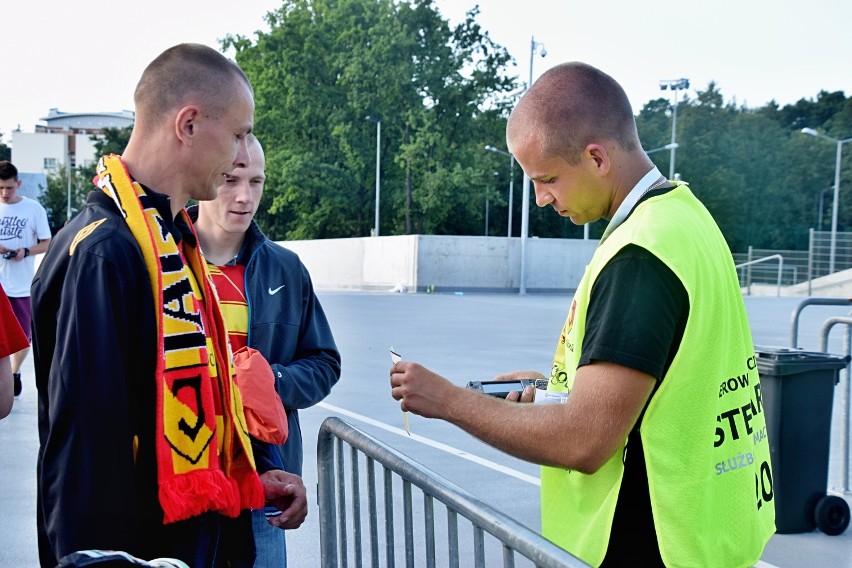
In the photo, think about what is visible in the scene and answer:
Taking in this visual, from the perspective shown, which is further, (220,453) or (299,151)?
(299,151)

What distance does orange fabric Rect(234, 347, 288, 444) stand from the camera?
8.55 feet

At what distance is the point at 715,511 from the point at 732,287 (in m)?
0.51

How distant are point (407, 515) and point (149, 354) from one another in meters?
0.87

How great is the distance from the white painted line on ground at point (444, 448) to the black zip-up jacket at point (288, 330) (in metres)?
3.22

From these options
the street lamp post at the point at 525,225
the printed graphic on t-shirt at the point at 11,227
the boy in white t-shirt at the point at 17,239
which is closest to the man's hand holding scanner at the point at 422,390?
the boy in white t-shirt at the point at 17,239

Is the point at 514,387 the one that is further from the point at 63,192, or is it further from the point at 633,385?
the point at 63,192

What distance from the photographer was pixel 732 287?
201 cm

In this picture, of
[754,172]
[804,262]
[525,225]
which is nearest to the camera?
[525,225]

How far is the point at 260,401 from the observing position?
264 centimetres

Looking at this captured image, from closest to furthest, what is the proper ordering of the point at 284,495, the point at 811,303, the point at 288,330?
the point at 284,495 < the point at 288,330 < the point at 811,303

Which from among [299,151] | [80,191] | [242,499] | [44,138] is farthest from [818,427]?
[44,138]

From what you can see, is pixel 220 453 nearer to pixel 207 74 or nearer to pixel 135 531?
pixel 135 531

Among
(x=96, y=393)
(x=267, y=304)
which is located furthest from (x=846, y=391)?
(x=96, y=393)

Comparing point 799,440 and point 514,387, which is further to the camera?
point 799,440
